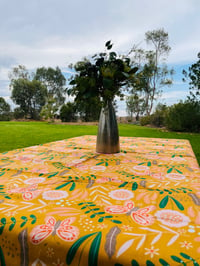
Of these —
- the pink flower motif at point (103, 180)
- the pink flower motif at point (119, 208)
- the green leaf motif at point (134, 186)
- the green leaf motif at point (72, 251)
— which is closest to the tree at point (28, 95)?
the pink flower motif at point (103, 180)

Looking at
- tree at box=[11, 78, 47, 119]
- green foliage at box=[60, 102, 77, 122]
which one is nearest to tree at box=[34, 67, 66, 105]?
tree at box=[11, 78, 47, 119]

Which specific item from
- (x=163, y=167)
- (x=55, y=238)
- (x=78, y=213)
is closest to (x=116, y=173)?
(x=163, y=167)

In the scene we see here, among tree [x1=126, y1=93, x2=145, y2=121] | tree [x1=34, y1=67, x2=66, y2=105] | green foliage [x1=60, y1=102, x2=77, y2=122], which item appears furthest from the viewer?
tree [x1=34, y1=67, x2=66, y2=105]

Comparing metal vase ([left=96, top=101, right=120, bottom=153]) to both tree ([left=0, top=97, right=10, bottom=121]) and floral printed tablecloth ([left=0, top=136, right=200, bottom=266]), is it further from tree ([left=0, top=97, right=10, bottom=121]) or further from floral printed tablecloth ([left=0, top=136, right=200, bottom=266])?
tree ([left=0, top=97, right=10, bottom=121])

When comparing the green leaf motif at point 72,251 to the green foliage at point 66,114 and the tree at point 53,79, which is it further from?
the tree at point 53,79

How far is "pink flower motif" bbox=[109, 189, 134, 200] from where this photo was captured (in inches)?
23.4

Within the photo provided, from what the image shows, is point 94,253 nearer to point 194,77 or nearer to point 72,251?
point 72,251

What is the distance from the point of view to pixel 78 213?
478mm

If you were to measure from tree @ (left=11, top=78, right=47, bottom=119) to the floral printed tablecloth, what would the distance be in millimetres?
18656

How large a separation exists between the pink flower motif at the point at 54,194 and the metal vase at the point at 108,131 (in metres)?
0.72

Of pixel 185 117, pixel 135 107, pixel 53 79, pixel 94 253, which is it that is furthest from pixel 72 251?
pixel 53 79

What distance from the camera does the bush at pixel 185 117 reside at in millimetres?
6504

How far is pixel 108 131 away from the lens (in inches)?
51.3

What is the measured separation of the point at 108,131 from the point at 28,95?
18.8 metres
